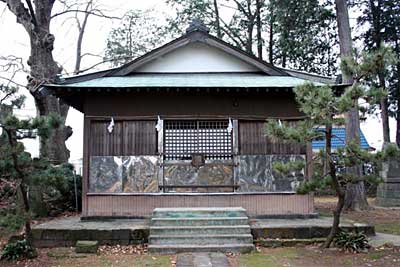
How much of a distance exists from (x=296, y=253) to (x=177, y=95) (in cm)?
458

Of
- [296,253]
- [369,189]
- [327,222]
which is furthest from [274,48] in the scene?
[296,253]

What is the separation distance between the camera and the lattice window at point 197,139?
10.3 metres

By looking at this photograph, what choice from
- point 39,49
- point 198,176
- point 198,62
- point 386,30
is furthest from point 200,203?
point 386,30

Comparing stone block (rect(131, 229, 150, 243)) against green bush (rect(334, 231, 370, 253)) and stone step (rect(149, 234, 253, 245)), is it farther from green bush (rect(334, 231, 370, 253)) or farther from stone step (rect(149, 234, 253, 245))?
green bush (rect(334, 231, 370, 253))

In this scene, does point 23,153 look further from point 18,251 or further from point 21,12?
point 21,12

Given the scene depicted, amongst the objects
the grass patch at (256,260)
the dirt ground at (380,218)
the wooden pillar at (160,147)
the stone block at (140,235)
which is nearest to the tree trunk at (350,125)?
the dirt ground at (380,218)

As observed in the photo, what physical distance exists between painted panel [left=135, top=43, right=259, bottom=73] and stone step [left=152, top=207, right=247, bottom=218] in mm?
3914

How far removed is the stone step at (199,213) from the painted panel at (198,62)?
3914mm

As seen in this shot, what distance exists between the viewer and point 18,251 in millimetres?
7316

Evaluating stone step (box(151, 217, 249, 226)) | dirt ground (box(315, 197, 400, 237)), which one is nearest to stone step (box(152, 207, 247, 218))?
stone step (box(151, 217, 249, 226))

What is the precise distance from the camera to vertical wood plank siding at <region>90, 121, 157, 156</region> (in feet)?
33.2

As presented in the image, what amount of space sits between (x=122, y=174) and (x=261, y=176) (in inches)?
127

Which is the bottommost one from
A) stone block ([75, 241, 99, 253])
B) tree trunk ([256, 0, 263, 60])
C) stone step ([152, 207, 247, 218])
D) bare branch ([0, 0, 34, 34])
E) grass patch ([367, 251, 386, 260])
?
grass patch ([367, 251, 386, 260])

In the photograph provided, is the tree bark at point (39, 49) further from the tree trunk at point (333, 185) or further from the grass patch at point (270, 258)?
the tree trunk at point (333, 185)
